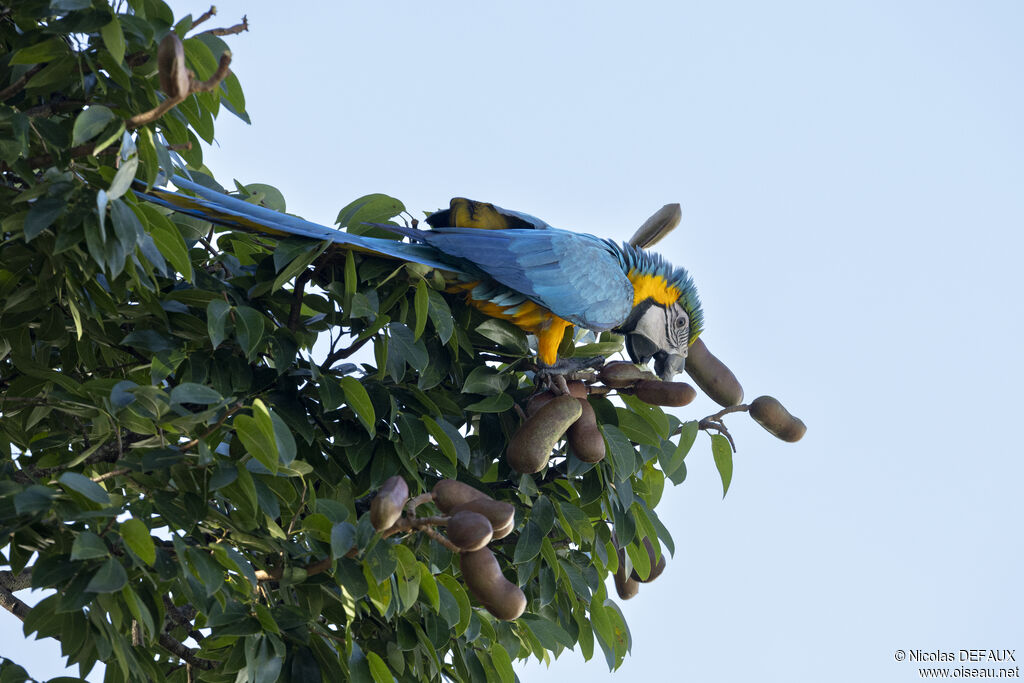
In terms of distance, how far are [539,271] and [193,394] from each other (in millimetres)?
853

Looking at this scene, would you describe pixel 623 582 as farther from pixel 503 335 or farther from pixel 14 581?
pixel 14 581

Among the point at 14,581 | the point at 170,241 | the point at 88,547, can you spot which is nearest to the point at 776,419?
the point at 170,241

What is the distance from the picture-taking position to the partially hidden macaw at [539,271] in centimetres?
188

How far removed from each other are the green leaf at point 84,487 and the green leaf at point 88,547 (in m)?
0.07

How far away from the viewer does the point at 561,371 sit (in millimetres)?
2088

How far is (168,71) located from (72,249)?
0.51 meters

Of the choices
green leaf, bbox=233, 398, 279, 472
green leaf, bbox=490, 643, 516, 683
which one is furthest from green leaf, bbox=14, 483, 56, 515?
green leaf, bbox=490, 643, 516, 683

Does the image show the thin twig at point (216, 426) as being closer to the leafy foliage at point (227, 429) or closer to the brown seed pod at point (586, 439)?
the leafy foliage at point (227, 429)

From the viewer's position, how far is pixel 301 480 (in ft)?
5.63

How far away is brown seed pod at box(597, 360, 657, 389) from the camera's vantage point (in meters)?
2.07

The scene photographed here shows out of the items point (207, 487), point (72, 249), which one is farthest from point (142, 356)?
point (207, 487)

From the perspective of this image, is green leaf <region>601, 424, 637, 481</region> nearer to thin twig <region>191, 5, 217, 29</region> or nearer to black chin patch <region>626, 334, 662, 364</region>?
black chin patch <region>626, 334, 662, 364</region>

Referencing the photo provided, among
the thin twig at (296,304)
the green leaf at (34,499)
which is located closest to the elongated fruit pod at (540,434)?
the thin twig at (296,304)

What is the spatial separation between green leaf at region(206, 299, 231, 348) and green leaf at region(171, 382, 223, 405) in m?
0.11
